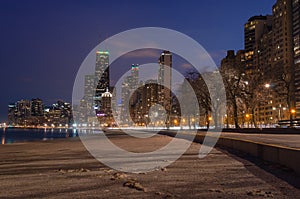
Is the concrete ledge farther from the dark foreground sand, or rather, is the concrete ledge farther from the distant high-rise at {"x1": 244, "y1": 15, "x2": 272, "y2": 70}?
the distant high-rise at {"x1": 244, "y1": 15, "x2": 272, "y2": 70}

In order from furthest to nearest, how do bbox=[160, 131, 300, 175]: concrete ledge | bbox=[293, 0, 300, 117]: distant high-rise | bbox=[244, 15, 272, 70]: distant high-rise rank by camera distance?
bbox=[244, 15, 272, 70]: distant high-rise, bbox=[293, 0, 300, 117]: distant high-rise, bbox=[160, 131, 300, 175]: concrete ledge

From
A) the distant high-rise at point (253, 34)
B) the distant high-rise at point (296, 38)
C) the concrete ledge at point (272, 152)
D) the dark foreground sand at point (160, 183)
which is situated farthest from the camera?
the distant high-rise at point (253, 34)

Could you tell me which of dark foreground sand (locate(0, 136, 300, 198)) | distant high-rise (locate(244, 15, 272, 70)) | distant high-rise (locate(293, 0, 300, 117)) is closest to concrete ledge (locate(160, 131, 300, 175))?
dark foreground sand (locate(0, 136, 300, 198))

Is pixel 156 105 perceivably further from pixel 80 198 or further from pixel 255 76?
pixel 80 198

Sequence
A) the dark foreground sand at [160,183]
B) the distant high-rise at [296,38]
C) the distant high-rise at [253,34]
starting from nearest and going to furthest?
1. the dark foreground sand at [160,183]
2. the distant high-rise at [296,38]
3. the distant high-rise at [253,34]

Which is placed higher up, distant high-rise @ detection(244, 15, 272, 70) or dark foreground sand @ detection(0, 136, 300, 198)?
distant high-rise @ detection(244, 15, 272, 70)

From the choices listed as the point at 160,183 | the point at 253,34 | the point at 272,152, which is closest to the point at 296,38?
the point at 253,34

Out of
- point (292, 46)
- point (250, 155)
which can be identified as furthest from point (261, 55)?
point (250, 155)

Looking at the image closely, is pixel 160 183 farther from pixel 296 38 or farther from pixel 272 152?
pixel 296 38

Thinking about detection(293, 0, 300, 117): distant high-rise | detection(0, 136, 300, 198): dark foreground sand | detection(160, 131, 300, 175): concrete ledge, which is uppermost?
detection(293, 0, 300, 117): distant high-rise

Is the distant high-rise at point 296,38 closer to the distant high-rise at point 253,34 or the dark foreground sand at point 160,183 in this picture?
the distant high-rise at point 253,34

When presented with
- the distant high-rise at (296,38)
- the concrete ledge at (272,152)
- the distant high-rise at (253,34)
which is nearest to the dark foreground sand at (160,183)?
the concrete ledge at (272,152)

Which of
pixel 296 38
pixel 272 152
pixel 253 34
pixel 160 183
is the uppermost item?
pixel 253 34

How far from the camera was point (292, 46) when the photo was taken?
14600 cm
